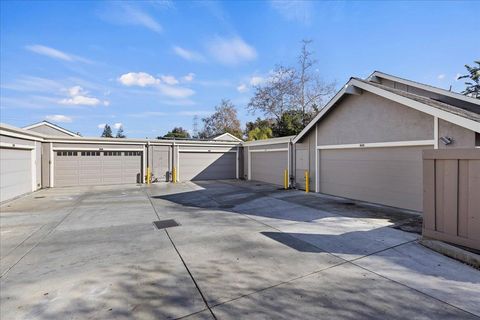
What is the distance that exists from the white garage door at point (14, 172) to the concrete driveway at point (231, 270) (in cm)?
433

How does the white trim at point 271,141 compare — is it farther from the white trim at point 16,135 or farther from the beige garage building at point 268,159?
the white trim at point 16,135

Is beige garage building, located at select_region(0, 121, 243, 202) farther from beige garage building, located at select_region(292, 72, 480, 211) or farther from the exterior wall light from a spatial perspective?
the exterior wall light

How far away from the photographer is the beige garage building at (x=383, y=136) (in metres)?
7.07

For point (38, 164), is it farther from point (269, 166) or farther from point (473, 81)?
point (473, 81)

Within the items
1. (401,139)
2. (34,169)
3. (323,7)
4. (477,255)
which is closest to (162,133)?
(34,169)

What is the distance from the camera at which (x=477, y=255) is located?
3945 millimetres

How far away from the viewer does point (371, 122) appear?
9164mm

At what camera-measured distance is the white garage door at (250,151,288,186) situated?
14.5 meters

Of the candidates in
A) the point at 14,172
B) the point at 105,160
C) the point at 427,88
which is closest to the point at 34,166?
the point at 14,172

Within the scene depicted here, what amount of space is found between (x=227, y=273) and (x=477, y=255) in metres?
3.76

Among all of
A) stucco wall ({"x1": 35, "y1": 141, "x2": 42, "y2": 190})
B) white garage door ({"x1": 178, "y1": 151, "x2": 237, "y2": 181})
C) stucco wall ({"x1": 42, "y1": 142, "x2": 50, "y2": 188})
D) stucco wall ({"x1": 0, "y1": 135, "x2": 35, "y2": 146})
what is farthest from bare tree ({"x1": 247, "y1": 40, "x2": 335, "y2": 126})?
stucco wall ({"x1": 0, "y1": 135, "x2": 35, "y2": 146})

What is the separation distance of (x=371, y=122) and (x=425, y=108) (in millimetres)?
2124

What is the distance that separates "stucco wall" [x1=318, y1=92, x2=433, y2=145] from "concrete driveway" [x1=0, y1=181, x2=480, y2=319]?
2691mm

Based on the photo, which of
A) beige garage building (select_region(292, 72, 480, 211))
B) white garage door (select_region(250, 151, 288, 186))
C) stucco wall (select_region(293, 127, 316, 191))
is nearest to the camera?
beige garage building (select_region(292, 72, 480, 211))
